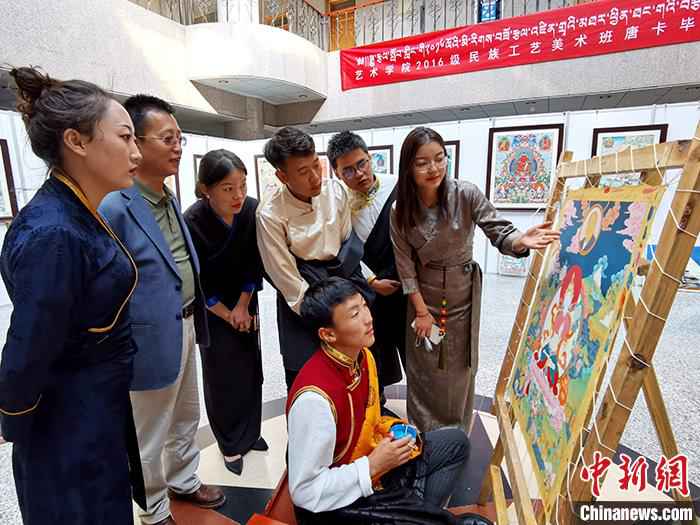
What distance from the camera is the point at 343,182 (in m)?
1.84

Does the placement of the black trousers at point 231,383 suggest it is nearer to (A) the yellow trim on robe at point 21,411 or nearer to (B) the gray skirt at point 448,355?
(B) the gray skirt at point 448,355

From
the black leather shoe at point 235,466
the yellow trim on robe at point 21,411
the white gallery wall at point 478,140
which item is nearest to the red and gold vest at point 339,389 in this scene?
the yellow trim on robe at point 21,411

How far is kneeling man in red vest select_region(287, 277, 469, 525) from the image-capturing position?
992 mm

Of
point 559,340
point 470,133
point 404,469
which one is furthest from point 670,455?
point 470,133

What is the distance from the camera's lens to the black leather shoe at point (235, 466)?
1.76 meters

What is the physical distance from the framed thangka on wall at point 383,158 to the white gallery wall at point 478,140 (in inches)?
2.3

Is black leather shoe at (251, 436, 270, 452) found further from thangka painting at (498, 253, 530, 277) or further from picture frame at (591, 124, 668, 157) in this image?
picture frame at (591, 124, 668, 157)

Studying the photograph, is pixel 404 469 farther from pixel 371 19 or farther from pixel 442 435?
pixel 371 19

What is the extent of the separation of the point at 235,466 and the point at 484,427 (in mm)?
1179

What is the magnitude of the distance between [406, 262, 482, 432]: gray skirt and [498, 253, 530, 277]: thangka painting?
11.3ft

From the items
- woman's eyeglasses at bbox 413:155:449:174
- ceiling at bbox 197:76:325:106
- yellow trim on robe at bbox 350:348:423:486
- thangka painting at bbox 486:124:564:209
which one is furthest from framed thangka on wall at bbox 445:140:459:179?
yellow trim on robe at bbox 350:348:423:486

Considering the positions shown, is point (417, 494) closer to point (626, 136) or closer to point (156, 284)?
point (156, 284)

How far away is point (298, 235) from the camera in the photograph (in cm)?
154

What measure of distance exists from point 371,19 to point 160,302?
23.4 feet
